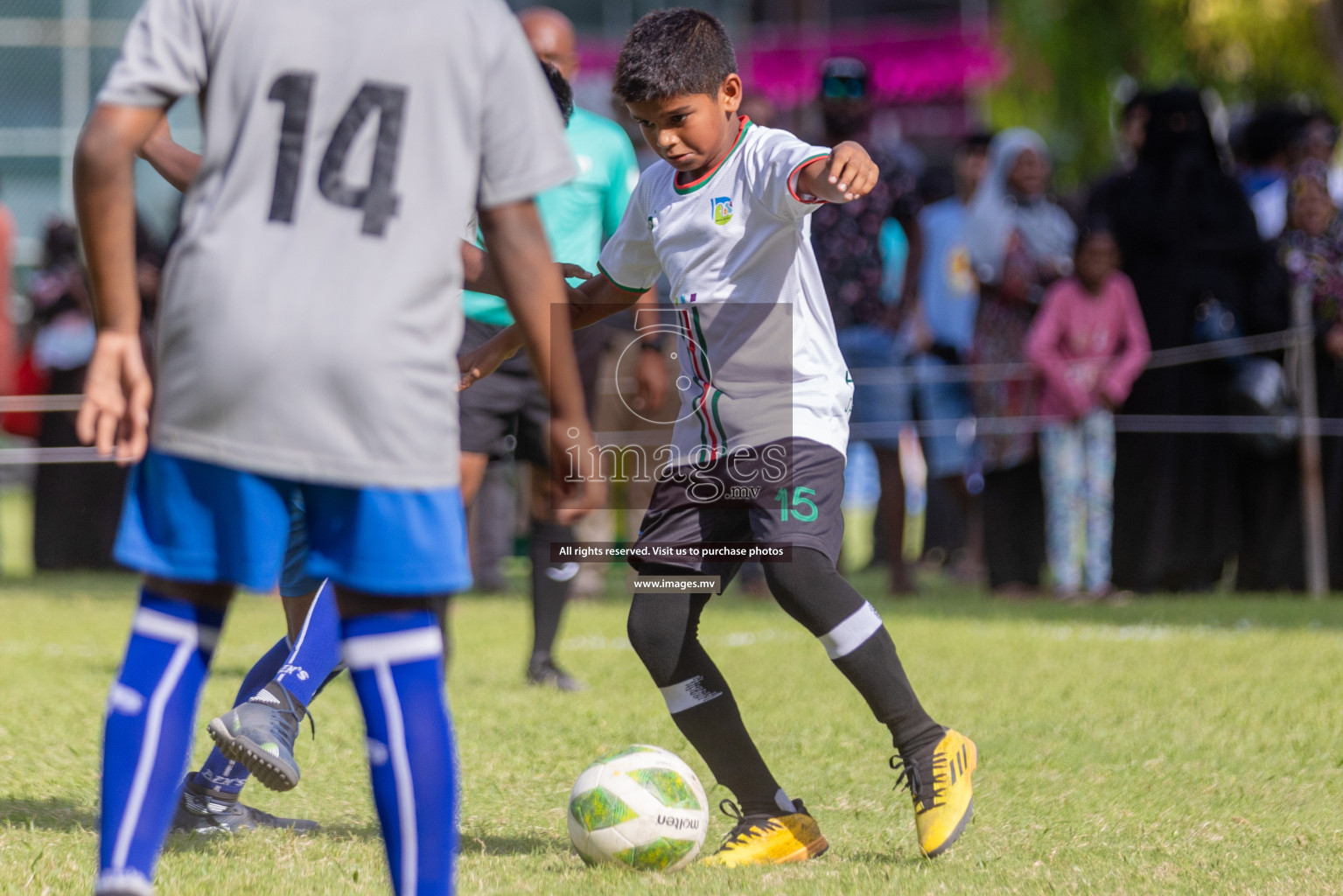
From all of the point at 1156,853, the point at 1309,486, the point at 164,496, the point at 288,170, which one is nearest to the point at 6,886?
the point at 164,496

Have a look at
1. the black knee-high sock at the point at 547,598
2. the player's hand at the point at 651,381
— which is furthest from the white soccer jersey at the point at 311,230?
the black knee-high sock at the point at 547,598

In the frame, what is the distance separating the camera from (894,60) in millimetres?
26359

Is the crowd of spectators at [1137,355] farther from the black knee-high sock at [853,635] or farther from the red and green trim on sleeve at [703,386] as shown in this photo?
the black knee-high sock at [853,635]

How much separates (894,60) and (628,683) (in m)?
21.7

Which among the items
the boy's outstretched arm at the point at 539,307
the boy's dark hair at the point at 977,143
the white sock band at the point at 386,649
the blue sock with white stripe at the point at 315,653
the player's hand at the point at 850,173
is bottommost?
the blue sock with white stripe at the point at 315,653

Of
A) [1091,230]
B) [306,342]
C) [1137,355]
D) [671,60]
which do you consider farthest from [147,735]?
[1091,230]

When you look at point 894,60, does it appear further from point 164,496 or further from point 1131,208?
point 164,496

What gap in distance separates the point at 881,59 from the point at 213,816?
79.0ft

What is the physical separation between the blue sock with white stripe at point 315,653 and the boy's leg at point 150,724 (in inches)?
48.4

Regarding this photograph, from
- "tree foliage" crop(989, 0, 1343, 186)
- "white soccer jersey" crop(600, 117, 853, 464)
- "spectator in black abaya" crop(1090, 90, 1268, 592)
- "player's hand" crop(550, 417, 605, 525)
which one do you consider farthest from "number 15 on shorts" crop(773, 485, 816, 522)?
"tree foliage" crop(989, 0, 1343, 186)

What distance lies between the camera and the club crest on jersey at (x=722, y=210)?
370cm

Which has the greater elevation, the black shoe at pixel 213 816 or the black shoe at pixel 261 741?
the black shoe at pixel 261 741

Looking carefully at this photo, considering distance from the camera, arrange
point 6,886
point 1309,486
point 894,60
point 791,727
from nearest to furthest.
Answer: point 6,886
point 791,727
point 1309,486
point 894,60

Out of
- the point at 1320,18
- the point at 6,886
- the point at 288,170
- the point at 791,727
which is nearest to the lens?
the point at 288,170
